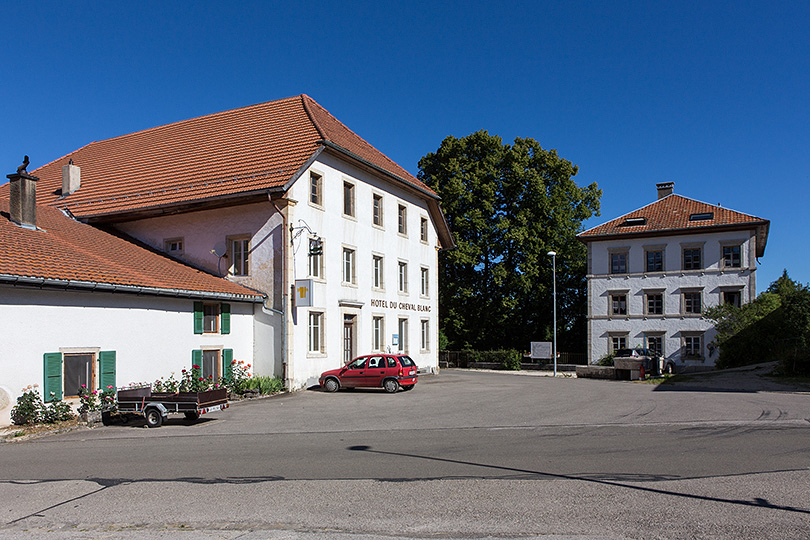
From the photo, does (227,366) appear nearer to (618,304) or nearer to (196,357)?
(196,357)

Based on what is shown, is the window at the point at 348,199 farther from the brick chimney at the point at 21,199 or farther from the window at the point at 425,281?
the brick chimney at the point at 21,199

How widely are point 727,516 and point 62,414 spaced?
14571 mm

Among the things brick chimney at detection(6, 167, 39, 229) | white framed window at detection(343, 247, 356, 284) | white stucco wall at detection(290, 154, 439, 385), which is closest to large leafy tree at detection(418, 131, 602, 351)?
white stucco wall at detection(290, 154, 439, 385)

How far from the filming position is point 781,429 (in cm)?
1322

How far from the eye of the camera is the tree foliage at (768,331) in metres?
27.2

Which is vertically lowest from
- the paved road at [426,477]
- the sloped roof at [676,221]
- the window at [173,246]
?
the paved road at [426,477]

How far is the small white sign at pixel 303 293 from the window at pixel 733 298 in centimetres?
3107

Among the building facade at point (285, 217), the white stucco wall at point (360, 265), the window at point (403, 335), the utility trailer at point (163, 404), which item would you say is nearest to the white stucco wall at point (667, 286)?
the white stucco wall at point (360, 265)

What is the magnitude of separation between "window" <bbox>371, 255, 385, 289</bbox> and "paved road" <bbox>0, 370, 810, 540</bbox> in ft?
43.5

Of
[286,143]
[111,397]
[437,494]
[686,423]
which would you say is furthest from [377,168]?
[437,494]

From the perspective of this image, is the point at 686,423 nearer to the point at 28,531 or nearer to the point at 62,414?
the point at 28,531

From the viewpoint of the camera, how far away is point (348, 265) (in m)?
27.7

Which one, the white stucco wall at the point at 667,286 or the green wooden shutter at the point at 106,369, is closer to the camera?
the green wooden shutter at the point at 106,369

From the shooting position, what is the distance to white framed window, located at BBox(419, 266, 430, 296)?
111ft
